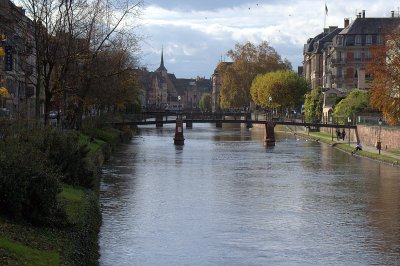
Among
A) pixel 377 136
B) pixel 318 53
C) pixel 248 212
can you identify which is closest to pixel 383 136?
pixel 377 136

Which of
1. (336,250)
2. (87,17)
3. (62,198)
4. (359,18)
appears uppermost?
(359,18)

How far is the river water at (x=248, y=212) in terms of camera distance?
26.4 meters

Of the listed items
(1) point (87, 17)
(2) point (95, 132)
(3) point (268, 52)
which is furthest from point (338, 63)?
(1) point (87, 17)

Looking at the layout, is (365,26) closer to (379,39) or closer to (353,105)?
(379,39)

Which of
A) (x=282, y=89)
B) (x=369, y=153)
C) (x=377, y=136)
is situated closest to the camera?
(x=369, y=153)

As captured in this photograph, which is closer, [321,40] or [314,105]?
[314,105]

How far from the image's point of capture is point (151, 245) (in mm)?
27594

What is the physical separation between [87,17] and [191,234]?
23471mm

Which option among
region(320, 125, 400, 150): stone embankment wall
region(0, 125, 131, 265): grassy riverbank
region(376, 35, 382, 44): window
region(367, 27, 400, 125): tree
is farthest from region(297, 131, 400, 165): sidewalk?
region(0, 125, 131, 265): grassy riverbank

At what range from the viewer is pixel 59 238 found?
67.9ft

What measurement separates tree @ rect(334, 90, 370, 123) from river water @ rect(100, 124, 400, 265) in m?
29.8

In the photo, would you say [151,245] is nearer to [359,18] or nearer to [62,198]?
[62,198]

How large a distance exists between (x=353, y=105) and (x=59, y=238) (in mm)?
76934

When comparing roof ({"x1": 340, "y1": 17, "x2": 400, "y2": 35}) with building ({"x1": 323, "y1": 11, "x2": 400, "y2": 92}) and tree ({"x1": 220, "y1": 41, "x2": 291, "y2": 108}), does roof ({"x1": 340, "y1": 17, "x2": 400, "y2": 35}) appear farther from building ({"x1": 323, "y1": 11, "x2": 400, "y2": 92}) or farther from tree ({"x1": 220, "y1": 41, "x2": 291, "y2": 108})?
tree ({"x1": 220, "y1": 41, "x2": 291, "y2": 108})
